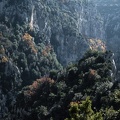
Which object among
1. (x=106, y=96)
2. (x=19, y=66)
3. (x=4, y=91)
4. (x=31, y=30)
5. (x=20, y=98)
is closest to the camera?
(x=106, y=96)

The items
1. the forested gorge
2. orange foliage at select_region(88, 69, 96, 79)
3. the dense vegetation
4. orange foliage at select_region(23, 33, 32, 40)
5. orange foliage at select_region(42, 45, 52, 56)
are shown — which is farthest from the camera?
orange foliage at select_region(42, 45, 52, 56)

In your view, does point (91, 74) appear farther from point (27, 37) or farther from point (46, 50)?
point (46, 50)

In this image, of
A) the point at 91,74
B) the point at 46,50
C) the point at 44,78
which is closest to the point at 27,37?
the point at 46,50

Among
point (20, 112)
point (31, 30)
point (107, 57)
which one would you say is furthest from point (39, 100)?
point (31, 30)

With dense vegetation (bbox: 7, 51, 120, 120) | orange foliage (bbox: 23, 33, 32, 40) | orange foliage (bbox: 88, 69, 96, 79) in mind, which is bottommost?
dense vegetation (bbox: 7, 51, 120, 120)

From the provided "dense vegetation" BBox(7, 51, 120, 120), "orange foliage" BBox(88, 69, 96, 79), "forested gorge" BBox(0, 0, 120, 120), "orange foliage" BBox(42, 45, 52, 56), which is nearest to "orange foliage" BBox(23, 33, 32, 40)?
"forested gorge" BBox(0, 0, 120, 120)

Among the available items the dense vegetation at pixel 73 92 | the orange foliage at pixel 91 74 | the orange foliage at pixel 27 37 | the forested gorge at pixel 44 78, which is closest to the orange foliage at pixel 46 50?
the forested gorge at pixel 44 78

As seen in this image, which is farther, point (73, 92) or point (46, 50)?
point (46, 50)

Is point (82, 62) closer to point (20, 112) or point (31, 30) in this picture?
point (20, 112)

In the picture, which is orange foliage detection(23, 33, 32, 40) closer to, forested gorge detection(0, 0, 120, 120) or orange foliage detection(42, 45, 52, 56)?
forested gorge detection(0, 0, 120, 120)

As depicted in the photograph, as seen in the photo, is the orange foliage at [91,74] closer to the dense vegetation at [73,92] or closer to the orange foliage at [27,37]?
the dense vegetation at [73,92]

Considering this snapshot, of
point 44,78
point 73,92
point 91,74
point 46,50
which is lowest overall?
point 44,78
